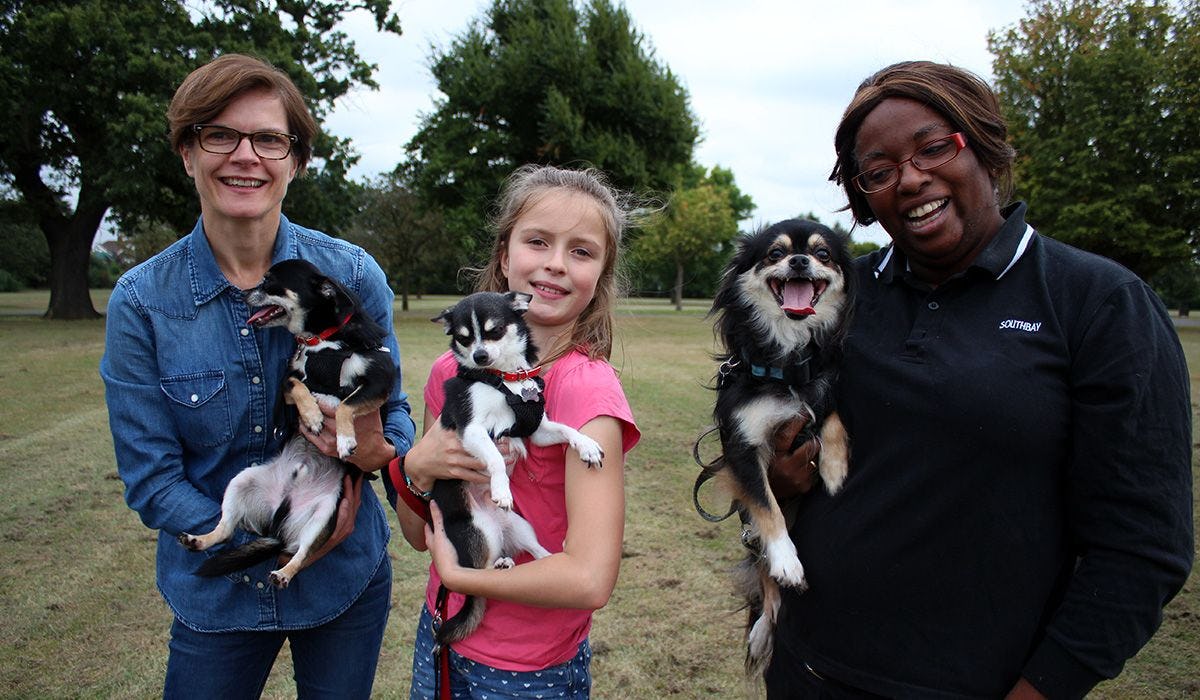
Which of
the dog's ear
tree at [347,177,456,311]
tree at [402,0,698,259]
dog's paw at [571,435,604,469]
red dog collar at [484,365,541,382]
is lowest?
dog's paw at [571,435,604,469]

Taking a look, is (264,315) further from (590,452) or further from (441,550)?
(590,452)

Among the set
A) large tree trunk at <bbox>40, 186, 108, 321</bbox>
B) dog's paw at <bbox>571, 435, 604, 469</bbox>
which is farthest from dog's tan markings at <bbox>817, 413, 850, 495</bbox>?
large tree trunk at <bbox>40, 186, 108, 321</bbox>

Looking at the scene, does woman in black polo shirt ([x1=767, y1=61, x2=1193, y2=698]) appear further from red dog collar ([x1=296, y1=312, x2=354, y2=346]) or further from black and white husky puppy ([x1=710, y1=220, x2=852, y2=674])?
red dog collar ([x1=296, y1=312, x2=354, y2=346])

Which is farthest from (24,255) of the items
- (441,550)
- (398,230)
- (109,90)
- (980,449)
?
(980,449)

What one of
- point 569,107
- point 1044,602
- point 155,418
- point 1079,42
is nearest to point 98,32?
point 569,107

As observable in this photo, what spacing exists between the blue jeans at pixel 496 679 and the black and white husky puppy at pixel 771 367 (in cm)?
71

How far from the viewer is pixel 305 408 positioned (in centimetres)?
254

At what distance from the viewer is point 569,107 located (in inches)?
1078

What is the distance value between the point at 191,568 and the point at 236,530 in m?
0.17

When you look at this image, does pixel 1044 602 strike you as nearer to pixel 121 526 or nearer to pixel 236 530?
pixel 236 530

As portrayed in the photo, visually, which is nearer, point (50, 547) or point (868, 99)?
point (868, 99)

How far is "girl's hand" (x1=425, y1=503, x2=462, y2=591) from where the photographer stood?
82.2 inches

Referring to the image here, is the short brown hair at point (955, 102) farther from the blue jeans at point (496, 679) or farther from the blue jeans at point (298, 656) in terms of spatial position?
the blue jeans at point (298, 656)

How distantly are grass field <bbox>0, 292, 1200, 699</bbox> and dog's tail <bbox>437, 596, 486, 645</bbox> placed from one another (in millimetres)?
852
